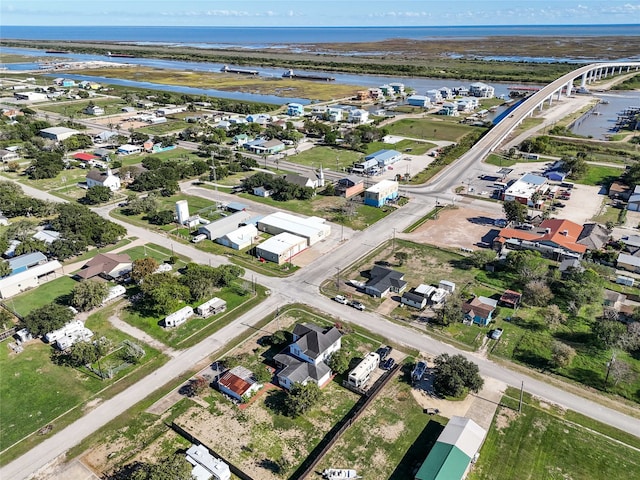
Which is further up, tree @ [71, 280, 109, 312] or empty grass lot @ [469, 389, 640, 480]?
tree @ [71, 280, 109, 312]

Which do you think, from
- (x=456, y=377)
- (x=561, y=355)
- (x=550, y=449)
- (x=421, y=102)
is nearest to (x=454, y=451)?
(x=456, y=377)

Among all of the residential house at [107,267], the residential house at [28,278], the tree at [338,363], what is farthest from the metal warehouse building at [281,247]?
the residential house at [28,278]

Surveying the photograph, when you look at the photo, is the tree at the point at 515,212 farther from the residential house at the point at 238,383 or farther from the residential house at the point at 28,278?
the residential house at the point at 28,278

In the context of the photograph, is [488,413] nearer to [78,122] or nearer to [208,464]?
[208,464]

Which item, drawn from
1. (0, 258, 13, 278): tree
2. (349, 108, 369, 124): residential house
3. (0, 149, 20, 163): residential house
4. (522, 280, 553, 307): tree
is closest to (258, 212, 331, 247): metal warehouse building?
(522, 280, 553, 307): tree

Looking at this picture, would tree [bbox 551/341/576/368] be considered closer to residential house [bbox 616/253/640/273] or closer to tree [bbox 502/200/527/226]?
residential house [bbox 616/253/640/273]

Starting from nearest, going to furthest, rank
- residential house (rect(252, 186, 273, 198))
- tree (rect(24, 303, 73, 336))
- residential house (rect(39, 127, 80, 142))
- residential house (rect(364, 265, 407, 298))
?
tree (rect(24, 303, 73, 336)) → residential house (rect(364, 265, 407, 298)) → residential house (rect(252, 186, 273, 198)) → residential house (rect(39, 127, 80, 142))

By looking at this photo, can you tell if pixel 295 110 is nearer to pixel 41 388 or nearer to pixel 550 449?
pixel 41 388

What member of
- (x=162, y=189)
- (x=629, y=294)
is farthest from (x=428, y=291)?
(x=162, y=189)
